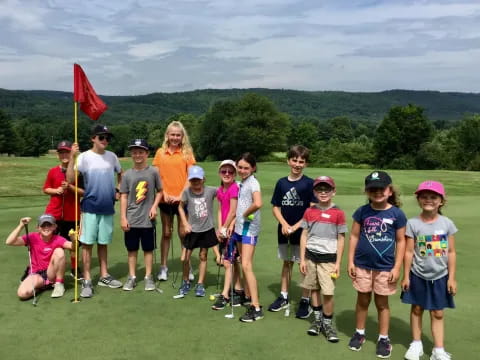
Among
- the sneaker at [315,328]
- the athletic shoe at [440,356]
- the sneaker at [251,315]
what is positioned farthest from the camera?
the sneaker at [251,315]

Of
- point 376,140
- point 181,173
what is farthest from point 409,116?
point 181,173

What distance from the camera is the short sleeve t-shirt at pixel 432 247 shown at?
4.10 metres

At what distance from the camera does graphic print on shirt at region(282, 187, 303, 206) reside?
5.20 meters

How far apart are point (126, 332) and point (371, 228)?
275 centimetres

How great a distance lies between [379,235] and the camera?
429 cm

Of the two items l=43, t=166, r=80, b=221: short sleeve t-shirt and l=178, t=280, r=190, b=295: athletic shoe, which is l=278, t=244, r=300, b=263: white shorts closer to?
l=178, t=280, r=190, b=295: athletic shoe

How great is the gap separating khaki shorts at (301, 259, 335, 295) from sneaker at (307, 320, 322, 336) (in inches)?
13.1

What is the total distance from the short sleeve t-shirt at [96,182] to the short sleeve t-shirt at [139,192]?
0.21 metres

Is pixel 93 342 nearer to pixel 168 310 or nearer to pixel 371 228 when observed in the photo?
pixel 168 310

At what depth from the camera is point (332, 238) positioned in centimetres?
472

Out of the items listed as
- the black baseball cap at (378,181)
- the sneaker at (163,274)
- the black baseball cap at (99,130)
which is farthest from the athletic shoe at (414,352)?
the black baseball cap at (99,130)

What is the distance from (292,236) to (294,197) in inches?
19.6

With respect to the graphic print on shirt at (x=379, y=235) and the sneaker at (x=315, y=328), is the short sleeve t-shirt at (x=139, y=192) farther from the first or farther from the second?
the graphic print on shirt at (x=379, y=235)

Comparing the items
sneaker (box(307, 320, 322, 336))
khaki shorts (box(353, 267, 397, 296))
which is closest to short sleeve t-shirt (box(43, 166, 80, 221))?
sneaker (box(307, 320, 322, 336))
